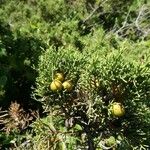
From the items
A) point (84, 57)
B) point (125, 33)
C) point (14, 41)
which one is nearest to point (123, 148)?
point (84, 57)

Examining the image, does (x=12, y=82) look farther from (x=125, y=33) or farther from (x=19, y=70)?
(x=125, y=33)

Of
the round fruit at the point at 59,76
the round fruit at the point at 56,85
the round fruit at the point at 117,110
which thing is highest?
the round fruit at the point at 59,76

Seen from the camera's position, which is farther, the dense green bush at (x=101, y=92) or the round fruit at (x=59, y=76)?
the round fruit at (x=59, y=76)

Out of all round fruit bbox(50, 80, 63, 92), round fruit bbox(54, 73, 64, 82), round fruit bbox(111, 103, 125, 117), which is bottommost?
round fruit bbox(111, 103, 125, 117)

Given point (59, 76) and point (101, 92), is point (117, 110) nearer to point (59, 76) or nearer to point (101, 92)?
point (101, 92)

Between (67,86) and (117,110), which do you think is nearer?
(117,110)

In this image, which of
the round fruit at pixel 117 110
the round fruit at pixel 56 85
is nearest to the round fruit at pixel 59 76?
the round fruit at pixel 56 85

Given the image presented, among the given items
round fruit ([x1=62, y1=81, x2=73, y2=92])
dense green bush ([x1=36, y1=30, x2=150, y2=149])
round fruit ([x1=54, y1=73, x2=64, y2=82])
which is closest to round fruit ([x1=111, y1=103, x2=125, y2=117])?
dense green bush ([x1=36, y1=30, x2=150, y2=149])

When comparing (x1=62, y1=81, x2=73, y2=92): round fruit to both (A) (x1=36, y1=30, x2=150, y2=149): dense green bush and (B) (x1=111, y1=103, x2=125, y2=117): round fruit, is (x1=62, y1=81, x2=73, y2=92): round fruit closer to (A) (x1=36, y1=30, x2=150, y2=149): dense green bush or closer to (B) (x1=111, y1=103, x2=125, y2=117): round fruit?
(A) (x1=36, y1=30, x2=150, y2=149): dense green bush

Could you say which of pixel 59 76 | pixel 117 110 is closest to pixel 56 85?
pixel 59 76

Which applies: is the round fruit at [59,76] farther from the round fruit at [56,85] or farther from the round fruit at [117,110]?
the round fruit at [117,110]
